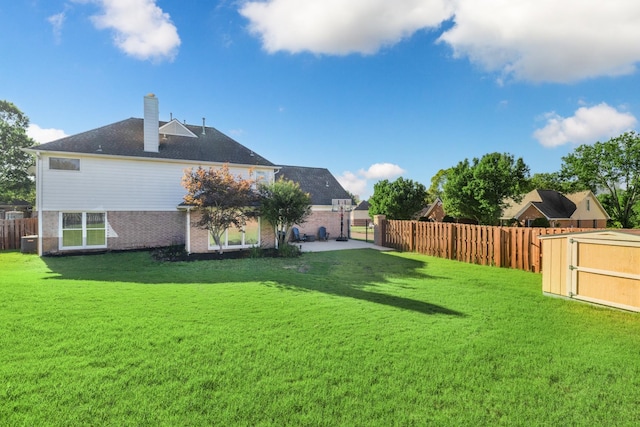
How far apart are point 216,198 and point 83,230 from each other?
26.4 ft

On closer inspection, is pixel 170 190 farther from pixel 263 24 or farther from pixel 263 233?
pixel 263 24

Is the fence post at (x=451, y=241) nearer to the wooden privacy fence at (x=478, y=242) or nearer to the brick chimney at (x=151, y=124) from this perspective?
the wooden privacy fence at (x=478, y=242)

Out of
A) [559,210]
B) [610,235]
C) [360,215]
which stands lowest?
[610,235]

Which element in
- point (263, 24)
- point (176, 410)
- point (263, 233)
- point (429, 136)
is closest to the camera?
point (176, 410)

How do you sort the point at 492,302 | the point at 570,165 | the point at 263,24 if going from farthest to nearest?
1. the point at 570,165
2. the point at 263,24
3. the point at 492,302

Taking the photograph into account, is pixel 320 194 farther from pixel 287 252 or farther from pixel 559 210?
pixel 559 210

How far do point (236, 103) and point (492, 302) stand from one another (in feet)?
54.2

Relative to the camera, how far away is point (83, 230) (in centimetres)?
1593

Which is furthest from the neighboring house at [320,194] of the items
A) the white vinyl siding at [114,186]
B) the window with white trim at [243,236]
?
the white vinyl siding at [114,186]

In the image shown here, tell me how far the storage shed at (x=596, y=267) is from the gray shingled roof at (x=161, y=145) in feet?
52.3

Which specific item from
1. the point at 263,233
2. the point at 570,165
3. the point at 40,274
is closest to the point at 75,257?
the point at 40,274

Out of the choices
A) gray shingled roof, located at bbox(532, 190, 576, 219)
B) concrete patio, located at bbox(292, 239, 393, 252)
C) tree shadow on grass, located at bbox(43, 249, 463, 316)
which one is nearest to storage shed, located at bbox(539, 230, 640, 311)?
tree shadow on grass, located at bbox(43, 249, 463, 316)

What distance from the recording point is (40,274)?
32.9ft

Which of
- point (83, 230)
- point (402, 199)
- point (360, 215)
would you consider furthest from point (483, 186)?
point (360, 215)
